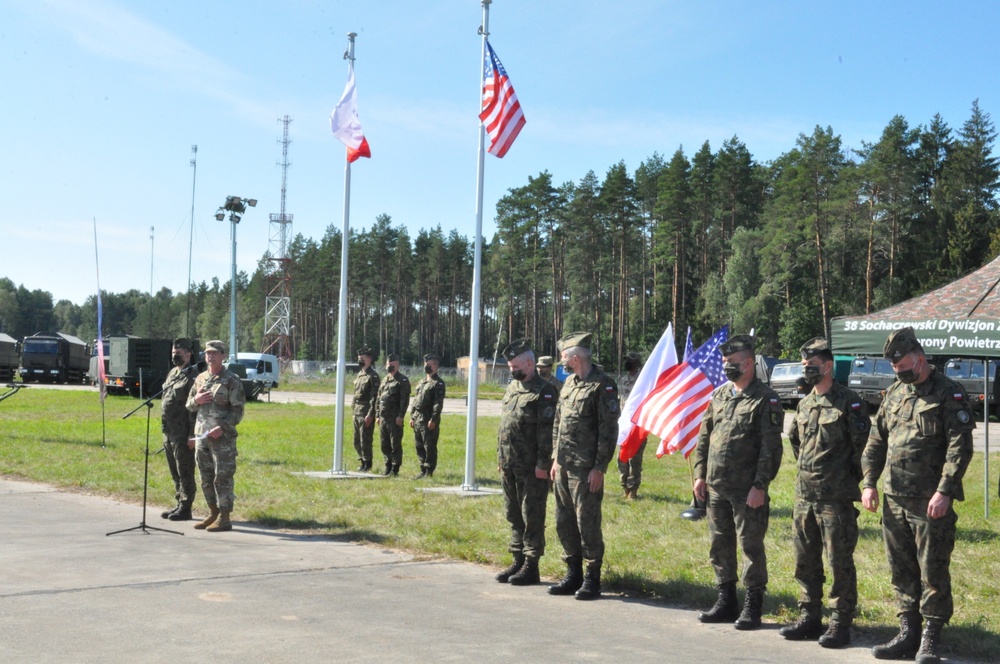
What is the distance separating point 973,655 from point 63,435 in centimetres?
2052

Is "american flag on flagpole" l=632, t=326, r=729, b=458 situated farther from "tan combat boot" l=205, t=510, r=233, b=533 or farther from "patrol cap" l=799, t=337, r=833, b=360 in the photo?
"tan combat boot" l=205, t=510, r=233, b=533

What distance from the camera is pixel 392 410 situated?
15.9m

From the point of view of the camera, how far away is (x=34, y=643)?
613 centimetres

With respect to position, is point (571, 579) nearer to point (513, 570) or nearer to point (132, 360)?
point (513, 570)

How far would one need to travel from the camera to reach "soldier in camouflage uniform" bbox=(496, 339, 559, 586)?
8305 millimetres

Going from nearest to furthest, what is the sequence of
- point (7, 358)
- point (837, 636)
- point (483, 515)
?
point (837, 636)
point (483, 515)
point (7, 358)

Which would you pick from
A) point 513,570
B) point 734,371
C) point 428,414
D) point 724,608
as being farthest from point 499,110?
point 724,608

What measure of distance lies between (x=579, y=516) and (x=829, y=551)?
2.01m

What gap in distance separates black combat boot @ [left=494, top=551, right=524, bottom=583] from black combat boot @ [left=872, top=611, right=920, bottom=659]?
306cm

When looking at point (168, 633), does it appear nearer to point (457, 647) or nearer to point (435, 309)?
point (457, 647)

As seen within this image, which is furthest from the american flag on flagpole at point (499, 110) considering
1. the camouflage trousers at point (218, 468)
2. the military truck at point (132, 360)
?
the military truck at point (132, 360)

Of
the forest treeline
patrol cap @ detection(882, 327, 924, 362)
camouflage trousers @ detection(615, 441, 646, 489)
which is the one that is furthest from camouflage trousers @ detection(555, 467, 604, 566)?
the forest treeline

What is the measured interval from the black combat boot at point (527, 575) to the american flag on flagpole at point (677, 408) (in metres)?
3.49

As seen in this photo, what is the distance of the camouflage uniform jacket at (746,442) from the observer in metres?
6.93
